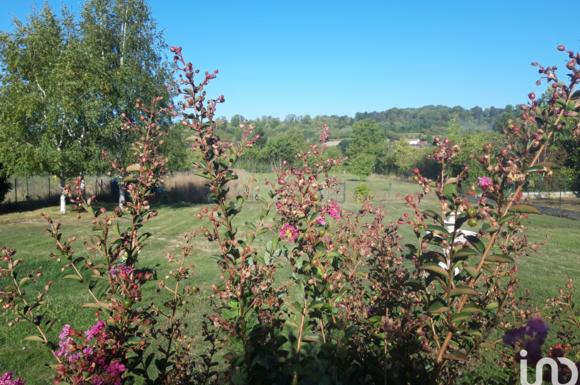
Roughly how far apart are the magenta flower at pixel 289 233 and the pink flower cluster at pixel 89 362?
789 millimetres

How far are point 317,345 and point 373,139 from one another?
216 ft

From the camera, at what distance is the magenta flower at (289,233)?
1.82 meters

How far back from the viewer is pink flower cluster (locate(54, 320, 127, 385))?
4.66 ft

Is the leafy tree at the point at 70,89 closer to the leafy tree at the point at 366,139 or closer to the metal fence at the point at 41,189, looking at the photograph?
the metal fence at the point at 41,189

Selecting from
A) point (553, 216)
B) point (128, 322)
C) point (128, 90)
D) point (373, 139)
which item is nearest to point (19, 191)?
point (128, 90)

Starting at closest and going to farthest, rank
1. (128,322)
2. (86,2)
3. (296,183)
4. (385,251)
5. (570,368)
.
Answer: (570,368) < (128,322) < (296,183) < (385,251) < (86,2)

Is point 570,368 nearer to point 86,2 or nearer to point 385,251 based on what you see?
point 385,251

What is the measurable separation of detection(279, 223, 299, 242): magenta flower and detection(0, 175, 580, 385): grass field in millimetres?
400

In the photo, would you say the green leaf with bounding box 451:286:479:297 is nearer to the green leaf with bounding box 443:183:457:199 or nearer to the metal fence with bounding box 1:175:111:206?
the green leaf with bounding box 443:183:457:199

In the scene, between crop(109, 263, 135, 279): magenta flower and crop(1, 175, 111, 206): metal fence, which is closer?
crop(109, 263, 135, 279): magenta flower

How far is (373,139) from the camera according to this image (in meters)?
65.4

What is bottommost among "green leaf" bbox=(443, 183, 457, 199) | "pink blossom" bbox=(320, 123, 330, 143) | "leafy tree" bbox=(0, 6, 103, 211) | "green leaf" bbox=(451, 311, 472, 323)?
"green leaf" bbox=(451, 311, 472, 323)

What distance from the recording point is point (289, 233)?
1822mm

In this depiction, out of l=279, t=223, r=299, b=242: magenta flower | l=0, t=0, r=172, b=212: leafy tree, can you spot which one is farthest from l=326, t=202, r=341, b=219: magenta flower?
l=0, t=0, r=172, b=212: leafy tree
